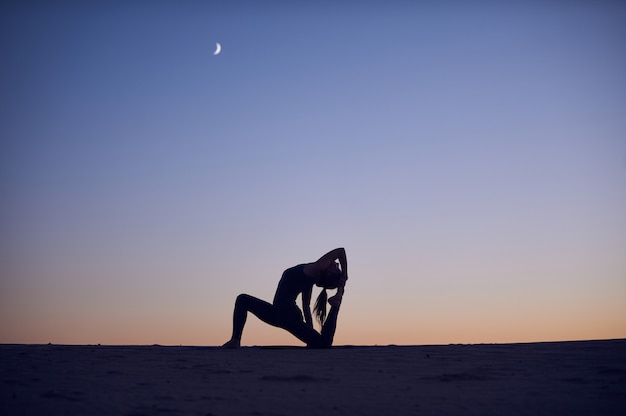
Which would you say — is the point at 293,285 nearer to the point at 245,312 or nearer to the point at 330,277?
the point at 330,277

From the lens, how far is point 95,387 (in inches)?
221

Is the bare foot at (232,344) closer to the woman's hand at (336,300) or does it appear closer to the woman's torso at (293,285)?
the woman's torso at (293,285)

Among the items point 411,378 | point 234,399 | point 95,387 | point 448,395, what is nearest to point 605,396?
point 448,395

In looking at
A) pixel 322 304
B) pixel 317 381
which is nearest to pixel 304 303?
pixel 322 304

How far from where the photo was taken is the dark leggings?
8898 mm

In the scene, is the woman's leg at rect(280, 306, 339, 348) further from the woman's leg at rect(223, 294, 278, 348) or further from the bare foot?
the bare foot

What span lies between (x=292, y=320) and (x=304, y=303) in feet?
1.00

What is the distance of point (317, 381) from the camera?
5.97 metres

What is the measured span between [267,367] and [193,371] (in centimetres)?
77

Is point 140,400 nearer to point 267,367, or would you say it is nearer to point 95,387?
point 95,387

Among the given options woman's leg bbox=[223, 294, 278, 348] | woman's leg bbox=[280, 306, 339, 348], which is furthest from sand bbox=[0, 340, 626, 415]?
woman's leg bbox=[223, 294, 278, 348]

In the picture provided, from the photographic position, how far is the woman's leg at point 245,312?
903cm

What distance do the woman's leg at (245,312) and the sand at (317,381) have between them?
2.93 feet

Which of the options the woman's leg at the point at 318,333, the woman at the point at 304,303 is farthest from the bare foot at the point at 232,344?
the woman's leg at the point at 318,333
